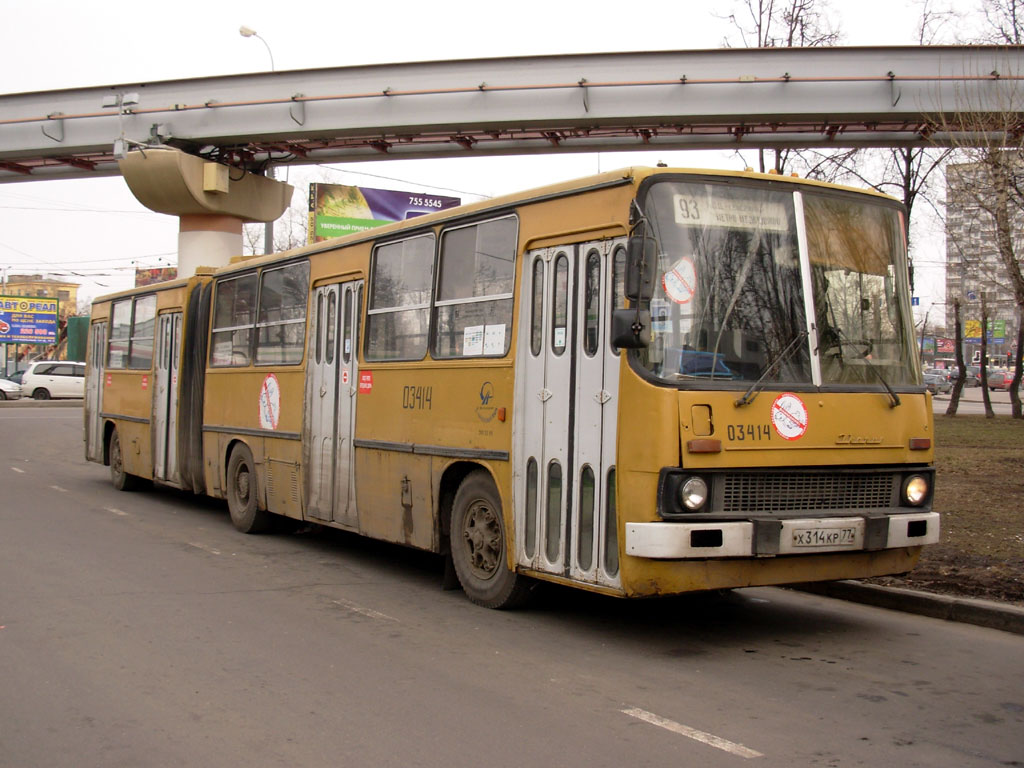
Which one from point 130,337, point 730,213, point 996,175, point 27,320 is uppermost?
point 27,320

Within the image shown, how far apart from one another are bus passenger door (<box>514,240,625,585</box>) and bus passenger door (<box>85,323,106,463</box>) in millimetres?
12310

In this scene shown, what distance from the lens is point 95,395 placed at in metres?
18.4

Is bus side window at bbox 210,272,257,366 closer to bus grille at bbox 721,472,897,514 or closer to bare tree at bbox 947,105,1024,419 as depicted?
bus grille at bbox 721,472,897,514

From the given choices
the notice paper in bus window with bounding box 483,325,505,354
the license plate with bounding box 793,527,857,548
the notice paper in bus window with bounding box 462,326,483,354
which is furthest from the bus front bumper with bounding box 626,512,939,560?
the notice paper in bus window with bounding box 462,326,483,354

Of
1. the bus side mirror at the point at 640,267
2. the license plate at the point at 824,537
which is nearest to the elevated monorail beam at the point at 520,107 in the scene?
the license plate at the point at 824,537

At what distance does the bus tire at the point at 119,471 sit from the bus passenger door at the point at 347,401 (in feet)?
24.9

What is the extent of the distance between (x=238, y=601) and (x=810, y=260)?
4.99m

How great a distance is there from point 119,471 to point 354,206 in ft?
76.7

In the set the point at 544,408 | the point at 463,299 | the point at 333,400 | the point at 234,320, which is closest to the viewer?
the point at 544,408

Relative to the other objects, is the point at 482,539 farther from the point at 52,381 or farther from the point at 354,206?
the point at 52,381

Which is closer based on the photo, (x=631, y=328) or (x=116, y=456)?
(x=631, y=328)

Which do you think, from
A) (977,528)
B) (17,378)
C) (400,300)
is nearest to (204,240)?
(400,300)

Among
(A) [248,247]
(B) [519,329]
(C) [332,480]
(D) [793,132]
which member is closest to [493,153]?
(D) [793,132]

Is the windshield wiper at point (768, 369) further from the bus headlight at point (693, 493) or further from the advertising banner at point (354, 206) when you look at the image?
the advertising banner at point (354, 206)
